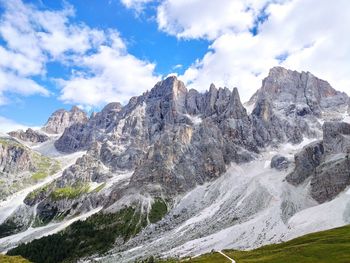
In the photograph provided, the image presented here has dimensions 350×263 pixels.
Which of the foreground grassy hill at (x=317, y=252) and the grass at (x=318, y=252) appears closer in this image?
the grass at (x=318, y=252)

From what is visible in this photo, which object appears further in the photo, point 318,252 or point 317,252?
point 317,252

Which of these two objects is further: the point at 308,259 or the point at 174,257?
the point at 174,257

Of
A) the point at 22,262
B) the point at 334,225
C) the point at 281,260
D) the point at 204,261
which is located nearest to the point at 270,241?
the point at 334,225

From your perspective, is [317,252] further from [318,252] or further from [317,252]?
[318,252]

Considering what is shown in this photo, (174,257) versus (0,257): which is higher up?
(0,257)

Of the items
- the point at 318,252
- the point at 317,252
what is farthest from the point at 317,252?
the point at 318,252

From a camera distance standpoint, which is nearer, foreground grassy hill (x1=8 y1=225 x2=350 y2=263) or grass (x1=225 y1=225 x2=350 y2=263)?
grass (x1=225 y1=225 x2=350 y2=263)

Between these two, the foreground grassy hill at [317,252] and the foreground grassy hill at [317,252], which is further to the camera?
the foreground grassy hill at [317,252]

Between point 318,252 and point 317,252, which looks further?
point 317,252

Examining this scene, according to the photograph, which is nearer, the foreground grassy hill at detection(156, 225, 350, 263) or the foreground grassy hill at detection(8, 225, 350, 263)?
the foreground grassy hill at detection(156, 225, 350, 263)

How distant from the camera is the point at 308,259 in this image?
102 metres

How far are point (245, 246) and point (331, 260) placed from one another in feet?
338

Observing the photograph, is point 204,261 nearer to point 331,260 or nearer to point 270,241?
point 331,260

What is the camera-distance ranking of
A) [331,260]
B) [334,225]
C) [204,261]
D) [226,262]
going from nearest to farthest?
[331,260]
[226,262]
[204,261]
[334,225]
